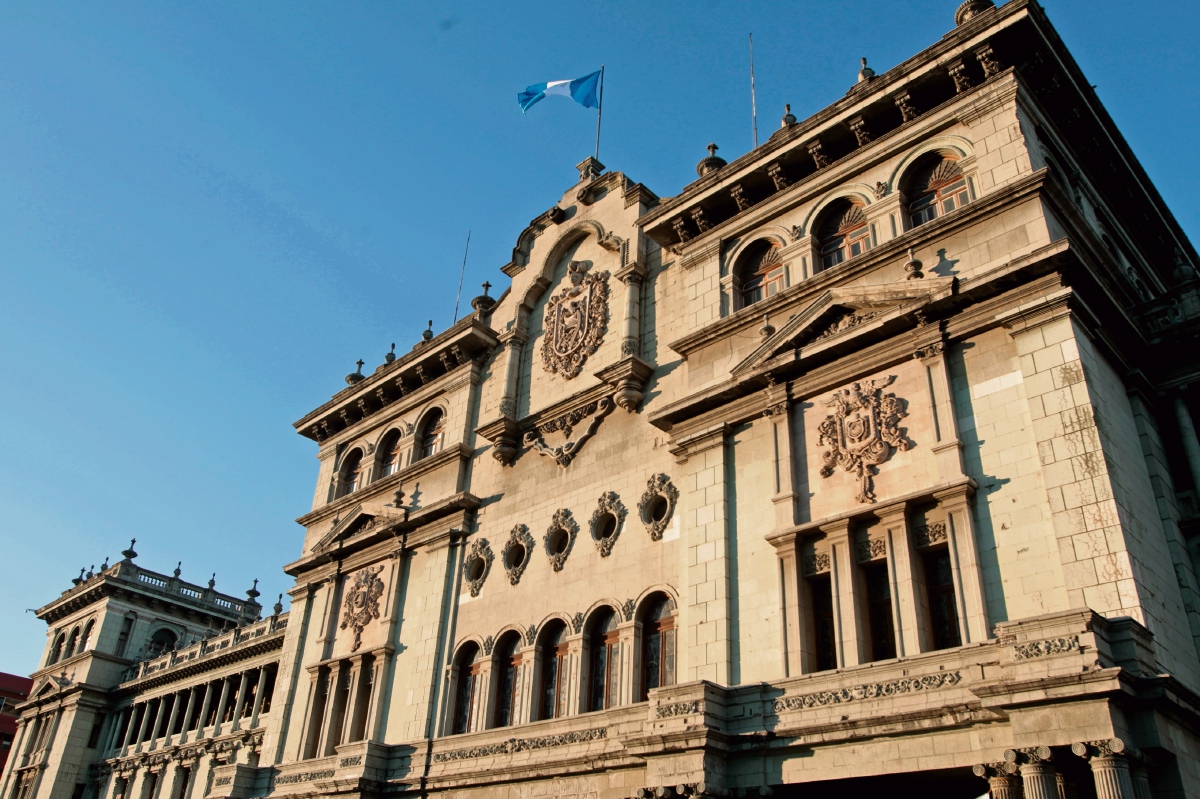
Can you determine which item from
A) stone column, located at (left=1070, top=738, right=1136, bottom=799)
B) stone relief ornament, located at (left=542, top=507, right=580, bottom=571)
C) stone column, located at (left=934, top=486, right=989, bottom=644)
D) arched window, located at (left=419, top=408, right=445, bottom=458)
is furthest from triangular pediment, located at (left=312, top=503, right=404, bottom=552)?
stone column, located at (left=1070, top=738, right=1136, bottom=799)

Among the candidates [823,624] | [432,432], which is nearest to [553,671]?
[823,624]

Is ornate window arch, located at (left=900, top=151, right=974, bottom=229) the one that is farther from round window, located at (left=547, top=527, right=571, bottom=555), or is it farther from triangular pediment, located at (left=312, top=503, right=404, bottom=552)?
triangular pediment, located at (left=312, top=503, right=404, bottom=552)

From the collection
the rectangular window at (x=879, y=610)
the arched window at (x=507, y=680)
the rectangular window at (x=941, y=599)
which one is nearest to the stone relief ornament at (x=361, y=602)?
the arched window at (x=507, y=680)

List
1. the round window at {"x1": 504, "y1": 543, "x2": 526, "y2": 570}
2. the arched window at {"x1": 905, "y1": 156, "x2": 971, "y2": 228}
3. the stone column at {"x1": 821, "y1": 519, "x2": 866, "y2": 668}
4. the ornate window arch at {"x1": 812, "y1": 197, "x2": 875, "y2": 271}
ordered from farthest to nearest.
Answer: the round window at {"x1": 504, "y1": 543, "x2": 526, "y2": 570}
the ornate window arch at {"x1": 812, "y1": 197, "x2": 875, "y2": 271}
the arched window at {"x1": 905, "y1": 156, "x2": 971, "y2": 228}
the stone column at {"x1": 821, "y1": 519, "x2": 866, "y2": 668}

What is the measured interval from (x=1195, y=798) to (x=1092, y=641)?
2.81 meters

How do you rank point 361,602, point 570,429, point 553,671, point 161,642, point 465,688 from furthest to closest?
point 161,642 < point 361,602 < point 570,429 < point 465,688 < point 553,671

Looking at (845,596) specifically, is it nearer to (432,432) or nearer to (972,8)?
(972,8)

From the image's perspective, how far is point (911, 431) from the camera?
1892 cm

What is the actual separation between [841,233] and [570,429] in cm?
896

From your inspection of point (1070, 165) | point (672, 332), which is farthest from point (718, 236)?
point (1070, 165)

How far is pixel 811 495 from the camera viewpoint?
19969mm

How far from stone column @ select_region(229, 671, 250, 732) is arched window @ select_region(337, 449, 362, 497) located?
1338cm

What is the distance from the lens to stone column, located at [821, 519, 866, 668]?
17906 millimetres

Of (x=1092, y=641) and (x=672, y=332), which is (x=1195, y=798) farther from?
(x=672, y=332)
